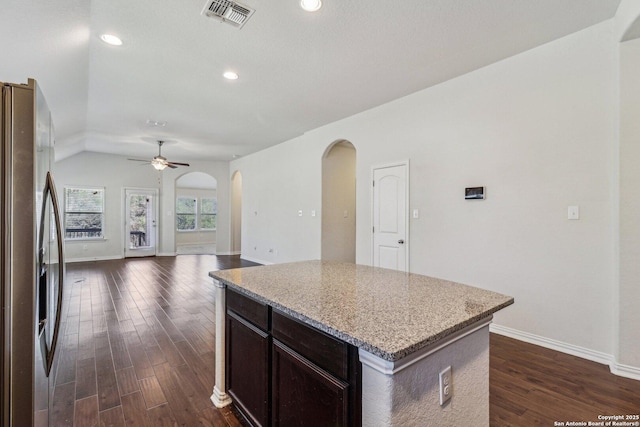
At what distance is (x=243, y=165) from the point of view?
27.3ft

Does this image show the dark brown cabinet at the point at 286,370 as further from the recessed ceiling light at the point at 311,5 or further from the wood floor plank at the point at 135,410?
the recessed ceiling light at the point at 311,5

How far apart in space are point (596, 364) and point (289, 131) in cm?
518

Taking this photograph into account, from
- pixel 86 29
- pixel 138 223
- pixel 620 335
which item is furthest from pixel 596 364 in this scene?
pixel 138 223

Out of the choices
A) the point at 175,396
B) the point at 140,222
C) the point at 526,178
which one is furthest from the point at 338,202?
the point at 140,222

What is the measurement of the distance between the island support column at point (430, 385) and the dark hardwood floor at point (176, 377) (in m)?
0.78

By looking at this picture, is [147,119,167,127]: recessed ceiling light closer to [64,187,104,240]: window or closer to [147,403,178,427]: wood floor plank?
[64,187,104,240]: window

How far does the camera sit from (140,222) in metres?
8.57

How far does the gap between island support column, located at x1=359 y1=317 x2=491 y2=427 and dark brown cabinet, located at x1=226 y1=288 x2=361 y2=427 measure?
0.10 meters

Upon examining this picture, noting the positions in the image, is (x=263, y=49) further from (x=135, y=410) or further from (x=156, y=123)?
(x=156, y=123)

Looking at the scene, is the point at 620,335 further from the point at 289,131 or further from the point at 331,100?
the point at 289,131

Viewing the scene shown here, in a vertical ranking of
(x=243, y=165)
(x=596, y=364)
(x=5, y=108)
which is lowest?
(x=596, y=364)

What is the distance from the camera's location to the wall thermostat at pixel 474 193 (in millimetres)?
3207

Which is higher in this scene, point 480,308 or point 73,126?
point 73,126

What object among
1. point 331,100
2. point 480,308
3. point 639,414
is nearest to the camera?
point 480,308
